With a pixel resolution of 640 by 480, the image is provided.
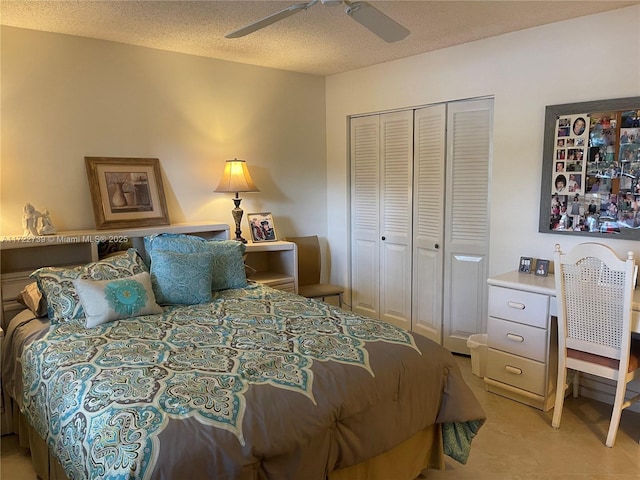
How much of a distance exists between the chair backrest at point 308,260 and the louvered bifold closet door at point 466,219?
1.23 meters

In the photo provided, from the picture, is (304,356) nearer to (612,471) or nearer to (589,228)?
(612,471)

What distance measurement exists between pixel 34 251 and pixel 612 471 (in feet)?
11.3

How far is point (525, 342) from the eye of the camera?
2932 millimetres

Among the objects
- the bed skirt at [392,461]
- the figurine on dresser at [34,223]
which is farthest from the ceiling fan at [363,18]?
the bed skirt at [392,461]

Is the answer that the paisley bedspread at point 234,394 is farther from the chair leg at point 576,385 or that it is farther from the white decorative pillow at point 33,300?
the chair leg at point 576,385

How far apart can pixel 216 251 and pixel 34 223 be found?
3.60 feet

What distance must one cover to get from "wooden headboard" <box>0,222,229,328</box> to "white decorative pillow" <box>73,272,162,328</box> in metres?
0.47

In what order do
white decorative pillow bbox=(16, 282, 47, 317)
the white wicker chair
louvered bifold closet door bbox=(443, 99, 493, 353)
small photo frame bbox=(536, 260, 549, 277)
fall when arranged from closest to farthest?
the white wicker chair → white decorative pillow bbox=(16, 282, 47, 317) → small photo frame bbox=(536, 260, 549, 277) → louvered bifold closet door bbox=(443, 99, 493, 353)

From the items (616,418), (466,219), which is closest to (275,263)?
(466,219)

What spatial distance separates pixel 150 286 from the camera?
2705 mm

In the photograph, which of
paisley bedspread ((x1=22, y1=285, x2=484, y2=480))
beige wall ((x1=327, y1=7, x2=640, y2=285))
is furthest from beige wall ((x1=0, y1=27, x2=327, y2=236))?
paisley bedspread ((x1=22, y1=285, x2=484, y2=480))

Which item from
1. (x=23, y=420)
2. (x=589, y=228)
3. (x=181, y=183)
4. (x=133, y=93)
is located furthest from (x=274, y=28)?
(x=23, y=420)

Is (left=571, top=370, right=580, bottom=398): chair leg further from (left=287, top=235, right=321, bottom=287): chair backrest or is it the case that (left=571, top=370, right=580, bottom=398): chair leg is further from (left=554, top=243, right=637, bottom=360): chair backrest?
(left=287, top=235, right=321, bottom=287): chair backrest

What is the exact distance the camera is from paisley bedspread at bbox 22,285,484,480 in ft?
4.77
